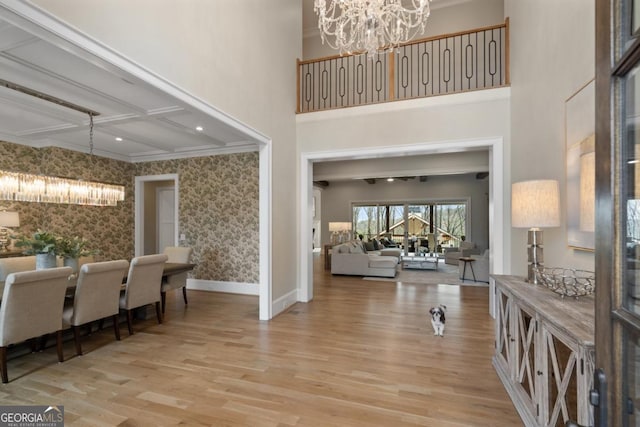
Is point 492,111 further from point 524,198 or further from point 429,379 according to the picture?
point 429,379

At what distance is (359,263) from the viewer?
7.12 meters

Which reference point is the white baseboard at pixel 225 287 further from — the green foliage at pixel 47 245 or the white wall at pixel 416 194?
the white wall at pixel 416 194

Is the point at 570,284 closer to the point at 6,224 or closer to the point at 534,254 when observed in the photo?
the point at 534,254

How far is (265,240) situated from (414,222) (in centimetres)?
887

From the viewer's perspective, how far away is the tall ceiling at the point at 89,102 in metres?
1.90

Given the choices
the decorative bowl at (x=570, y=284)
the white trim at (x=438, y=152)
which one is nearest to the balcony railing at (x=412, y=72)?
the white trim at (x=438, y=152)

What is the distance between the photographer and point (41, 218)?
5.10 meters

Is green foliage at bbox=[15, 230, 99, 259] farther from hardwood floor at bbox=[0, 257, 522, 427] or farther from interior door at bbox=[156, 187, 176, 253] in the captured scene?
interior door at bbox=[156, 187, 176, 253]

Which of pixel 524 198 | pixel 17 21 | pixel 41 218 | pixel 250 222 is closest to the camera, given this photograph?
pixel 17 21

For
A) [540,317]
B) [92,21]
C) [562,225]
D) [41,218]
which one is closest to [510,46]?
[562,225]

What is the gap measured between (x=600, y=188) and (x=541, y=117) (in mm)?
2909

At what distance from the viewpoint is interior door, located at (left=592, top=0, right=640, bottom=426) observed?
2.03 feet

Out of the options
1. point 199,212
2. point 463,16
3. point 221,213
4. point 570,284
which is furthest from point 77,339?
point 463,16

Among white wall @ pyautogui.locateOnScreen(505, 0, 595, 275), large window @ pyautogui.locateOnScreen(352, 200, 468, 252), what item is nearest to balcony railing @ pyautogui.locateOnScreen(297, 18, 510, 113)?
white wall @ pyautogui.locateOnScreen(505, 0, 595, 275)
